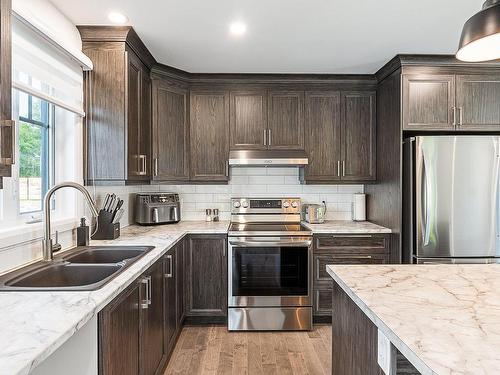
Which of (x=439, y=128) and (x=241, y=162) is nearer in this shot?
(x=439, y=128)

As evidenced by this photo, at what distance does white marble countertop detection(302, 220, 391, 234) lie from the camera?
10.6 ft

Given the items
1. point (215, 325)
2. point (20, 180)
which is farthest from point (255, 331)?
point (20, 180)

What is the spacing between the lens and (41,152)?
7.46 feet

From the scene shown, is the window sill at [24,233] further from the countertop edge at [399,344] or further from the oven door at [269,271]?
the countertop edge at [399,344]

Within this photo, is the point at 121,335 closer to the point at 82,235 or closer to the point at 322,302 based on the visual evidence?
the point at 82,235

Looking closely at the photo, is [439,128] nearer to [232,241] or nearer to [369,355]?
[232,241]

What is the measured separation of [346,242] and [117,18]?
2.60 metres

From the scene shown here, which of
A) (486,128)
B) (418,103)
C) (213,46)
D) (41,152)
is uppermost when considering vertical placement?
(213,46)

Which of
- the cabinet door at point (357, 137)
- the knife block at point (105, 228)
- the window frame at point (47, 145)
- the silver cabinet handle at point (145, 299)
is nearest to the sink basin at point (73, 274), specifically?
the silver cabinet handle at point (145, 299)

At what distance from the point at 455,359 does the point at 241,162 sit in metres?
2.77

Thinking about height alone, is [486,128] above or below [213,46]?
below

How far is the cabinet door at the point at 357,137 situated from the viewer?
3592 millimetres

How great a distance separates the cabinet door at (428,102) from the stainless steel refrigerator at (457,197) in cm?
23

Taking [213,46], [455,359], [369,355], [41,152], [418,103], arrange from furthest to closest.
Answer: [418,103] → [213,46] → [41,152] → [369,355] → [455,359]
